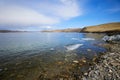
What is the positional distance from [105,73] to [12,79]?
7.17m

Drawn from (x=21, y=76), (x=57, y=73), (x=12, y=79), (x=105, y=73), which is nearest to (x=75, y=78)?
(x=57, y=73)

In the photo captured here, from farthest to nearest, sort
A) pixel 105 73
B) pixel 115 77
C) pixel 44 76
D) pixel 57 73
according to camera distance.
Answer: pixel 57 73
pixel 44 76
pixel 105 73
pixel 115 77

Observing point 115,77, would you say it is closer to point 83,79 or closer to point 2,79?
→ point 83,79

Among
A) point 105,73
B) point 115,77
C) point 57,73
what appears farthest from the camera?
point 57,73

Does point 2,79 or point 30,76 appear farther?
point 30,76

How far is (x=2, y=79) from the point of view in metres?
6.80

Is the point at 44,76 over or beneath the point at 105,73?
beneath

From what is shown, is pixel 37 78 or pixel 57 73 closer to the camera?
pixel 37 78

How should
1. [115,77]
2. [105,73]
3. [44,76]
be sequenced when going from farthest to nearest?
1. [44,76]
2. [105,73]
3. [115,77]

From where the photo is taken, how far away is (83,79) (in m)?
6.38

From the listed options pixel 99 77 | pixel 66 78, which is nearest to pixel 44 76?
pixel 66 78

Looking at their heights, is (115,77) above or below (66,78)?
above

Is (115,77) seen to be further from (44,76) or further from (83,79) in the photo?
(44,76)

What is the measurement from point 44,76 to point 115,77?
5215 millimetres
